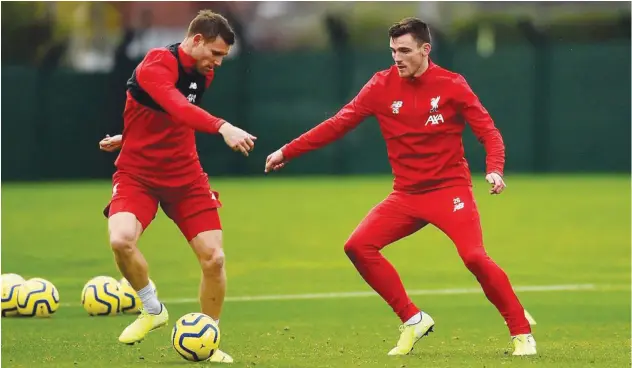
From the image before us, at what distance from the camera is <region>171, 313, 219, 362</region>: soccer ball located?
8.41 m

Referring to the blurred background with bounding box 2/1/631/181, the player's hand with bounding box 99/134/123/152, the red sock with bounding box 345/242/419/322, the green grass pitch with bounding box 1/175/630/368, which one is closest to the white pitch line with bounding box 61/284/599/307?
the green grass pitch with bounding box 1/175/630/368

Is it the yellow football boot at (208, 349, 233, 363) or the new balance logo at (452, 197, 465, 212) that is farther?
the new balance logo at (452, 197, 465, 212)

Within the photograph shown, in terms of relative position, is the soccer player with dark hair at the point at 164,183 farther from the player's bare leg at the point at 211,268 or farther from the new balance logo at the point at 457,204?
the new balance logo at the point at 457,204

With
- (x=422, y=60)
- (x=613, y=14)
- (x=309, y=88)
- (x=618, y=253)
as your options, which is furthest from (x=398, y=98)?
(x=613, y=14)

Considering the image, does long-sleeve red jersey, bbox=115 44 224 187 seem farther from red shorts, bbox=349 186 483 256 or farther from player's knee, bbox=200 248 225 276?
red shorts, bbox=349 186 483 256

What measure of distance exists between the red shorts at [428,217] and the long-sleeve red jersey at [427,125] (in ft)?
0.24

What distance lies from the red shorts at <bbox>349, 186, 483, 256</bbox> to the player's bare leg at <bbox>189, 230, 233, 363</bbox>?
909 millimetres

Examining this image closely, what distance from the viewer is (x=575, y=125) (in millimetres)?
28656

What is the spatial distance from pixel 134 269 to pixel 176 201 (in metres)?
0.54

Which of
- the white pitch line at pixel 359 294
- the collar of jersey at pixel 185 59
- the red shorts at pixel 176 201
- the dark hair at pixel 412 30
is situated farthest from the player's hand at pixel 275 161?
the white pitch line at pixel 359 294

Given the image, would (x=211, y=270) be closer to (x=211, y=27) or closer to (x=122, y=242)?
(x=122, y=242)

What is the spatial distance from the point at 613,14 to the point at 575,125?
42.7 feet

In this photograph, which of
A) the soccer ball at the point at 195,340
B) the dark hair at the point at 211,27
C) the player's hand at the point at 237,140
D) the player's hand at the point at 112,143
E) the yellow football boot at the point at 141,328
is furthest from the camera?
the player's hand at the point at 112,143

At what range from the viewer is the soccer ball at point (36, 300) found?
10.9 metres
